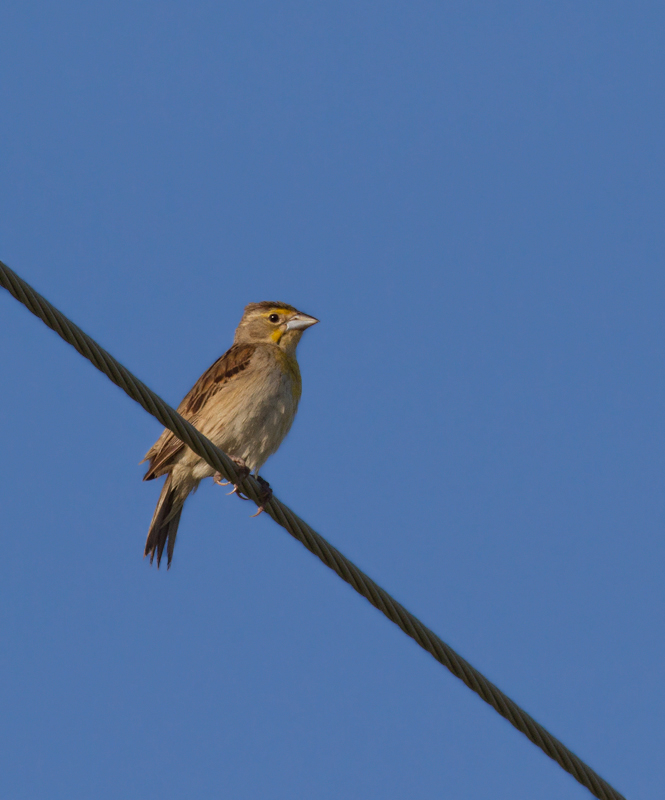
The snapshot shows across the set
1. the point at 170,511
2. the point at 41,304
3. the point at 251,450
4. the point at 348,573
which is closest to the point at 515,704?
the point at 348,573

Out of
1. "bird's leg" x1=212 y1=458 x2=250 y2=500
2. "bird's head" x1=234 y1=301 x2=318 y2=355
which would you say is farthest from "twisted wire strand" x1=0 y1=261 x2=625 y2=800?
"bird's head" x1=234 y1=301 x2=318 y2=355

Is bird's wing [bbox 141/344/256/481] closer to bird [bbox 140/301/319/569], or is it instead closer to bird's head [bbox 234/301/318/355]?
bird [bbox 140/301/319/569]

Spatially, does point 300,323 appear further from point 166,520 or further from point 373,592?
point 373,592

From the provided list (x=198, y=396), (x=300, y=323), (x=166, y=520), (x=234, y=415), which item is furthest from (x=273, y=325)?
(x=166, y=520)

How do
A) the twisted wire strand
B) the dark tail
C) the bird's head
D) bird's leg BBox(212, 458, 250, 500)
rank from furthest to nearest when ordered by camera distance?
the bird's head
the dark tail
bird's leg BBox(212, 458, 250, 500)
the twisted wire strand

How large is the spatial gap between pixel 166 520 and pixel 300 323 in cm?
176

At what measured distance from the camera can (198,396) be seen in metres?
8.00

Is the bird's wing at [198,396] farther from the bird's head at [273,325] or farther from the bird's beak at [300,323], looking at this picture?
the bird's beak at [300,323]

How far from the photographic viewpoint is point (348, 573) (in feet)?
16.3

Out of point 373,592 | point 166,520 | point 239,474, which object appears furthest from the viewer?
point 166,520

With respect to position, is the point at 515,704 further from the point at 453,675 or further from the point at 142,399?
the point at 142,399

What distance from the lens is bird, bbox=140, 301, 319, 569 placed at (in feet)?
24.6

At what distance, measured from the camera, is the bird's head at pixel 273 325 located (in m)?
8.32

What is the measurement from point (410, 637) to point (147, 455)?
3526 millimetres
